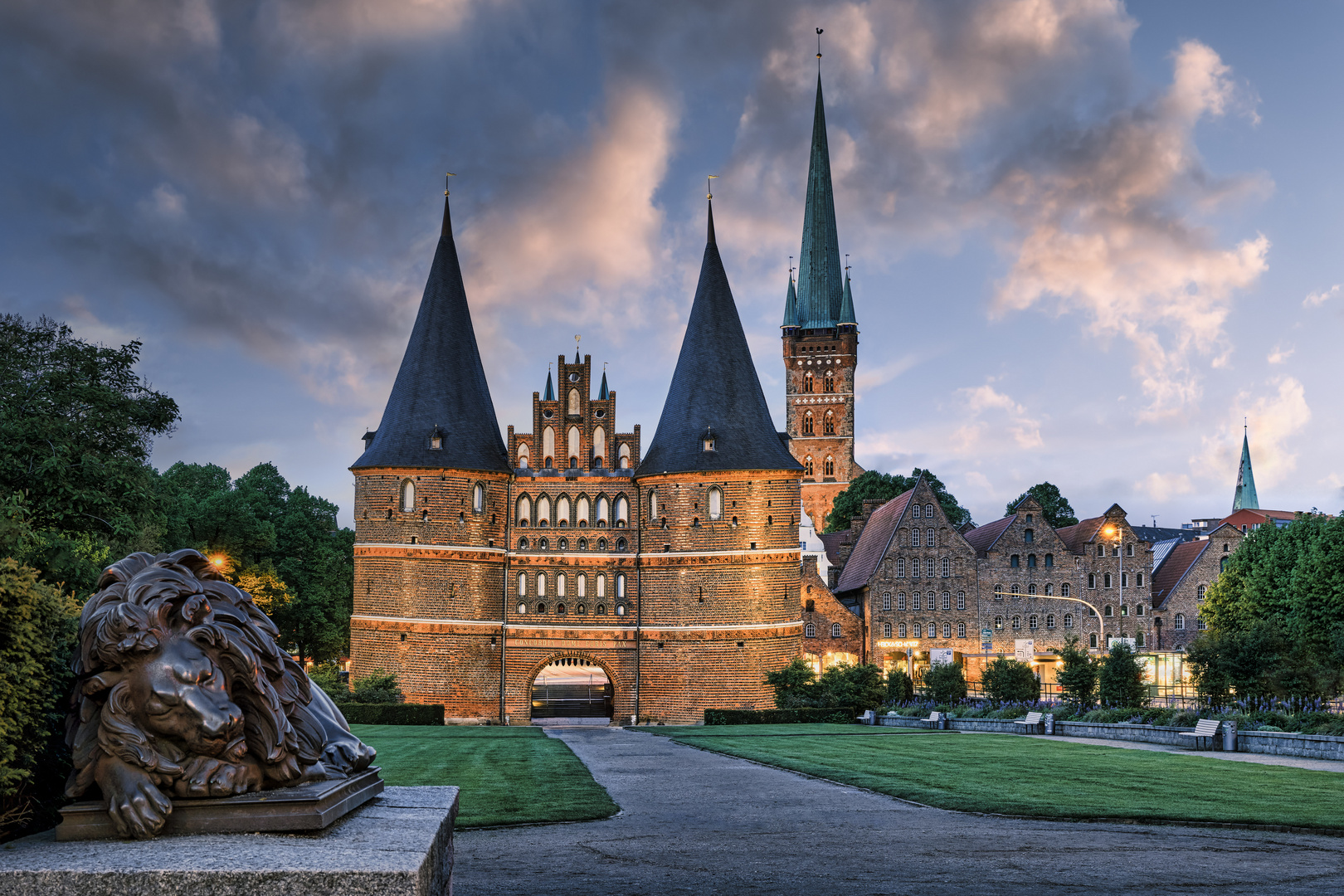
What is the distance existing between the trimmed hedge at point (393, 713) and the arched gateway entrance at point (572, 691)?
7333 mm

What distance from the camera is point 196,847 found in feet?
16.5

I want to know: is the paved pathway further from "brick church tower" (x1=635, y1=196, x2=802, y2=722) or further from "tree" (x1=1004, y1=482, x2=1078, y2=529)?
"tree" (x1=1004, y1=482, x2=1078, y2=529)

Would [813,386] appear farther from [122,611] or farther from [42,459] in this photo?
[122,611]

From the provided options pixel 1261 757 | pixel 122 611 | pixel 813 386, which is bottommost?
pixel 1261 757

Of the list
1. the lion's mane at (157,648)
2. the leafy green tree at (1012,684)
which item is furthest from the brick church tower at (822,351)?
the lion's mane at (157,648)

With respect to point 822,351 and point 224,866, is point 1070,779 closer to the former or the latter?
point 224,866

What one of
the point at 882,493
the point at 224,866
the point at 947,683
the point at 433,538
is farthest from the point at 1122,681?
the point at 882,493

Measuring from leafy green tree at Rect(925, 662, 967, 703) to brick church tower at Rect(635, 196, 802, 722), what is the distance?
9.55m

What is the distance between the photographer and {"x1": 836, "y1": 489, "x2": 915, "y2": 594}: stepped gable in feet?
227

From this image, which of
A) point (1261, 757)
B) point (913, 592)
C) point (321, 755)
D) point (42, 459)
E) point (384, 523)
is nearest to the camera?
point (321, 755)

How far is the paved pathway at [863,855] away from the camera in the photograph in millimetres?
8945

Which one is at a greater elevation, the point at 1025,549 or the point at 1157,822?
the point at 1025,549

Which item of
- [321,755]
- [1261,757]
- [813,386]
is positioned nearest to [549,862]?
[321,755]

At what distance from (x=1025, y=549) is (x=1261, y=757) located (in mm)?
46328
